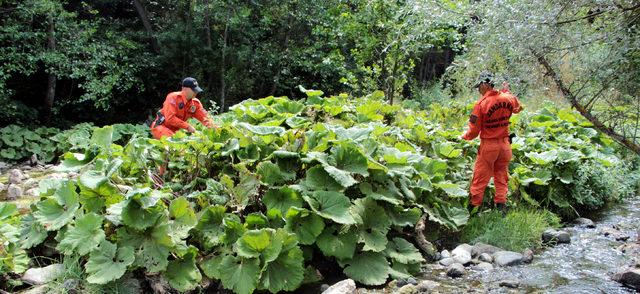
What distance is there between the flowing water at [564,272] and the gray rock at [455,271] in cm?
5

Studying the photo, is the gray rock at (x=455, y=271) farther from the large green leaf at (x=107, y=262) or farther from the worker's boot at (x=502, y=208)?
the large green leaf at (x=107, y=262)

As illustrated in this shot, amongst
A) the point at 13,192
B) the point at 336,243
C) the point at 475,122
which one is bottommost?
the point at 13,192

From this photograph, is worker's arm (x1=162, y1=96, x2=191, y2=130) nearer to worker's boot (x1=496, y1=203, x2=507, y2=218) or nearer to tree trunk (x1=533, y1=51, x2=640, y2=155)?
worker's boot (x1=496, y1=203, x2=507, y2=218)

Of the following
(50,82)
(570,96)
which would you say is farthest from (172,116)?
(50,82)

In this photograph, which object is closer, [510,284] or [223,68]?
[510,284]

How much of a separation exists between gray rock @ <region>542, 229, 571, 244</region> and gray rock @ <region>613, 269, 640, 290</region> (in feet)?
3.77

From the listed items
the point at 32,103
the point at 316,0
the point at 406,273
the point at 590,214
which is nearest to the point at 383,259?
the point at 406,273

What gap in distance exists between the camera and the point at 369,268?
414 centimetres

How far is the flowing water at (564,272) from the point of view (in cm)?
404

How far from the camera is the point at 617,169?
24.8 ft

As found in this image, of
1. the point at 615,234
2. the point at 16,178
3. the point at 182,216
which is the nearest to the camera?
the point at 182,216

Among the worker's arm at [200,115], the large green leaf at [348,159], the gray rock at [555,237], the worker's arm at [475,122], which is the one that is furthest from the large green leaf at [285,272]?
the worker's arm at [200,115]

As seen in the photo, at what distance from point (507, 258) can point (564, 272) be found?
1.59 feet

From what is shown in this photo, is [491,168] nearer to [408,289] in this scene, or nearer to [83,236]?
[408,289]
